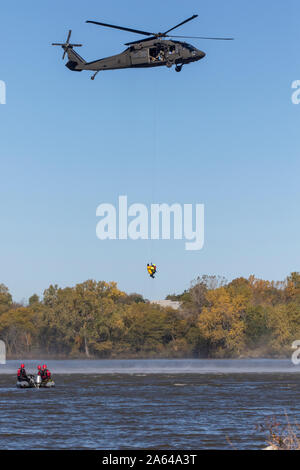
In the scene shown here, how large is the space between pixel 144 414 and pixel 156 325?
13472 centimetres

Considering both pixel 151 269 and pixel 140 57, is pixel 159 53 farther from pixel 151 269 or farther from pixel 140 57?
pixel 151 269

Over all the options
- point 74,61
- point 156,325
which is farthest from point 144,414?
point 156,325

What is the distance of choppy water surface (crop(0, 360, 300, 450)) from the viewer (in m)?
39.5

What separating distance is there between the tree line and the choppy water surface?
3196 inches

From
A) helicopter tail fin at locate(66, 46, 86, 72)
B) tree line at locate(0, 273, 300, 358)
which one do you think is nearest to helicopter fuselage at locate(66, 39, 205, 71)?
helicopter tail fin at locate(66, 46, 86, 72)

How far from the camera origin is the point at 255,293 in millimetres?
197875

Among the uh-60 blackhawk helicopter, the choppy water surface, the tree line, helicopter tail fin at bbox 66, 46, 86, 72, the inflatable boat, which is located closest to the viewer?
the choppy water surface

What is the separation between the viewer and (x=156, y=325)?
187 meters

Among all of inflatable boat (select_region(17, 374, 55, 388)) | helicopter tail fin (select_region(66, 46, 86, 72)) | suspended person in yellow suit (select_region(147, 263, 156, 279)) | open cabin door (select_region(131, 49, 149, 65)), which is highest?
helicopter tail fin (select_region(66, 46, 86, 72))

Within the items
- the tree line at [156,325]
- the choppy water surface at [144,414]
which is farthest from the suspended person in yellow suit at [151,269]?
the tree line at [156,325]

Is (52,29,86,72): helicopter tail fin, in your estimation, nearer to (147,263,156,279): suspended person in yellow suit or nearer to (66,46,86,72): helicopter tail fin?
(66,46,86,72): helicopter tail fin

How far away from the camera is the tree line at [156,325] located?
16562 cm

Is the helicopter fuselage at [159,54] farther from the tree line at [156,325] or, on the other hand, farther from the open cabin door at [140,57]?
the tree line at [156,325]

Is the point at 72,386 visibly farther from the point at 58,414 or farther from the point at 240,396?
the point at 58,414
